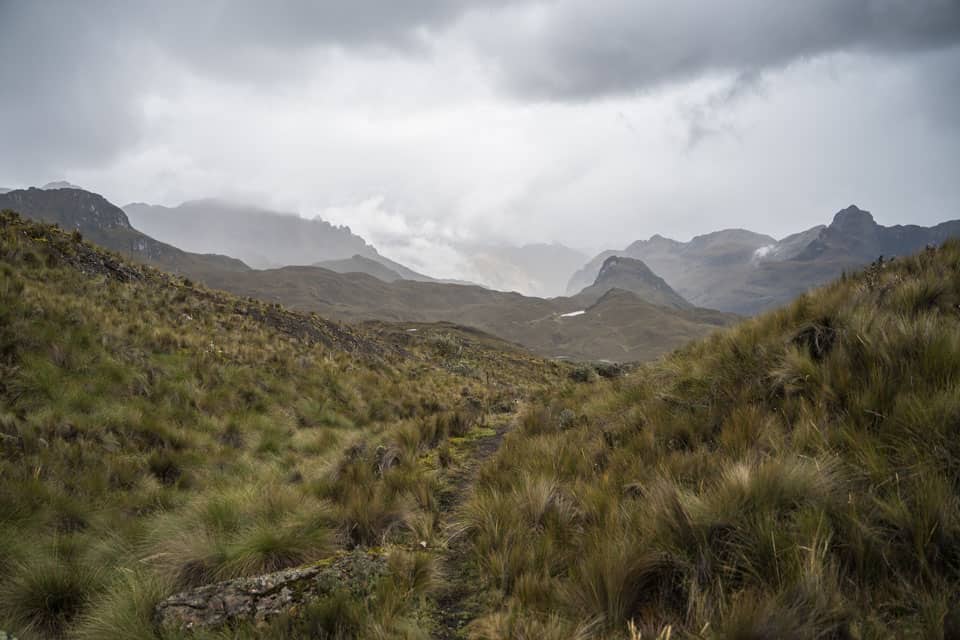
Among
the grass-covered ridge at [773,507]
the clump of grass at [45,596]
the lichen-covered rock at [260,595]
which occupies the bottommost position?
the clump of grass at [45,596]

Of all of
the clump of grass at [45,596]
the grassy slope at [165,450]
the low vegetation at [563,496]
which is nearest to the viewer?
the low vegetation at [563,496]

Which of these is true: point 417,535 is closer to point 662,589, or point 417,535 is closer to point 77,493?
point 662,589

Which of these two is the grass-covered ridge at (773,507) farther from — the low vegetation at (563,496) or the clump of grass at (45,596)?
the clump of grass at (45,596)

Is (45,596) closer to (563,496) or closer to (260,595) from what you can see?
(260,595)

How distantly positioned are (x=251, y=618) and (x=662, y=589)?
2355 millimetres

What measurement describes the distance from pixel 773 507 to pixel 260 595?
315 centimetres

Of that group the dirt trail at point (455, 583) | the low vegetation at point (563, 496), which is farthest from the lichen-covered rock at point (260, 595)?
the dirt trail at point (455, 583)

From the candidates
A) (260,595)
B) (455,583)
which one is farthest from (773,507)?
(260,595)

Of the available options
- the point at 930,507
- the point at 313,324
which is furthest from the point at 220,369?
the point at 930,507

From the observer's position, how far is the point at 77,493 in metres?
4.55

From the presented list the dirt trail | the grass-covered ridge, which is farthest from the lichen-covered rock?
the grass-covered ridge

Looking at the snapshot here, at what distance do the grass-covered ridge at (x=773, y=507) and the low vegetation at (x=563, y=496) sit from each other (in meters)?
0.02

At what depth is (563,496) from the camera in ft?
12.4

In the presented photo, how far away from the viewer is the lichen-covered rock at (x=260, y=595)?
249 cm
